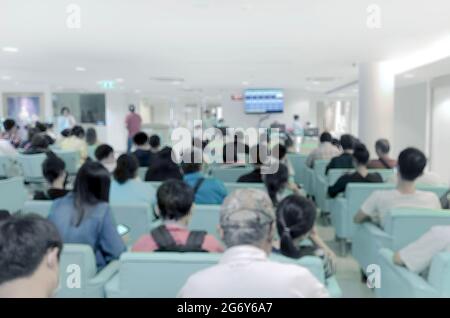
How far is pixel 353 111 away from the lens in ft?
80.7

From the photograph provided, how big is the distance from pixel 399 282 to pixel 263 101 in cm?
1561

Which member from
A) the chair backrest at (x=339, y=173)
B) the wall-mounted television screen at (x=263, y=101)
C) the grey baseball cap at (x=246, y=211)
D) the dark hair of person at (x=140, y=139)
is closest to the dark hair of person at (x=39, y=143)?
the dark hair of person at (x=140, y=139)

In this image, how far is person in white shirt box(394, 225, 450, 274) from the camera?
7.90ft

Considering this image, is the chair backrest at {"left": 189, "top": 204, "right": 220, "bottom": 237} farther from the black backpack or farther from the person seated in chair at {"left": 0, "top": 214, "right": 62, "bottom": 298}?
the person seated in chair at {"left": 0, "top": 214, "right": 62, "bottom": 298}

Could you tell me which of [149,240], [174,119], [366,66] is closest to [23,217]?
[149,240]

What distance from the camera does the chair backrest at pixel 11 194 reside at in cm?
486

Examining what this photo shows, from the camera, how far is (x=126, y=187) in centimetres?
411

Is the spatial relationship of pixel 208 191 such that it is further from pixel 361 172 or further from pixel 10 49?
pixel 10 49

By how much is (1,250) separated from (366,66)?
9.18m

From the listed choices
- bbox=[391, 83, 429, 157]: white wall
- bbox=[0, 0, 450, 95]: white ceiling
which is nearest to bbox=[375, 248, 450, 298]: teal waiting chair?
bbox=[0, 0, 450, 95]: white ceiling

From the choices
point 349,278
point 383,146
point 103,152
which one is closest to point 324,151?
point 383,146

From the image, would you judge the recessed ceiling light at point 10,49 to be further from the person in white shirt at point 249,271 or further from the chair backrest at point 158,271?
the person in white shirt at point 249,271

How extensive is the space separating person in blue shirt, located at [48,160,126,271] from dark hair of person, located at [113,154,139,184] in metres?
1.10
